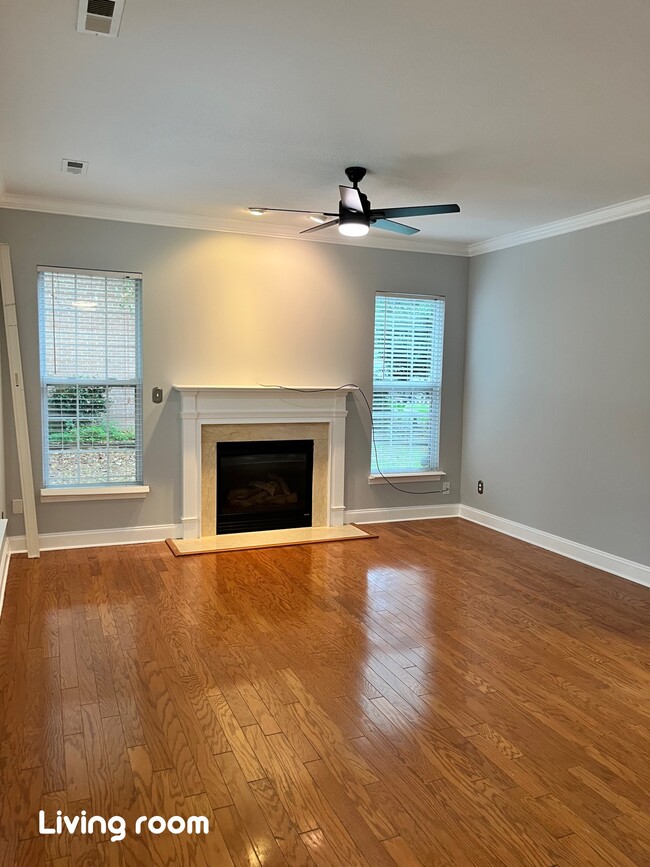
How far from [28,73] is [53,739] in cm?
264

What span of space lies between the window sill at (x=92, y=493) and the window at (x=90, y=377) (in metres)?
0.08

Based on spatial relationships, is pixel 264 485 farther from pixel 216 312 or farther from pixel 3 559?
pixel 3 559

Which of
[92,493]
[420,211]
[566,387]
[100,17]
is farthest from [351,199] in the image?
[92,493]

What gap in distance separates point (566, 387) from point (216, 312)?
2.83 metres

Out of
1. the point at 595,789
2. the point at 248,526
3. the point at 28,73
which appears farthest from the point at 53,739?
the point at 248,526

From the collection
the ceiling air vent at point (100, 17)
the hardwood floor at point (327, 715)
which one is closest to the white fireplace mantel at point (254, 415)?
the hardwood floor at point (327, 715)

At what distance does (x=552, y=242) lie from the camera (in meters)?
5.12

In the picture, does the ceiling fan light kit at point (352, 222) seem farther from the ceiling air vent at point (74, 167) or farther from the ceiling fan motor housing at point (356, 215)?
the ceiling air vent at point (74, 167)

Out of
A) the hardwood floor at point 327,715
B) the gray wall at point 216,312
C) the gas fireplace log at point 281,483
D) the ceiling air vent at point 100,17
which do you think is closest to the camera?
the hardwood floor at point 327,715

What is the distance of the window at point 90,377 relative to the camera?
15.8ft

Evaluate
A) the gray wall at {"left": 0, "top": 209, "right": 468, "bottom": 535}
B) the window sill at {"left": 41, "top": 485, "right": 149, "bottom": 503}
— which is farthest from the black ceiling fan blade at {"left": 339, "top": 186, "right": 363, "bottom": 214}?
the window sill at {"left": 41, "top": 485, "right": 149, "bottom": 503}

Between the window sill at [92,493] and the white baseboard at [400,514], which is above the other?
the window sill at [92,493]

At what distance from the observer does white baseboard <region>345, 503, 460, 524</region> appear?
5.92 metres

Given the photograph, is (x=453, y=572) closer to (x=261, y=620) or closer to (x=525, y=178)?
(x=261, y=620)
